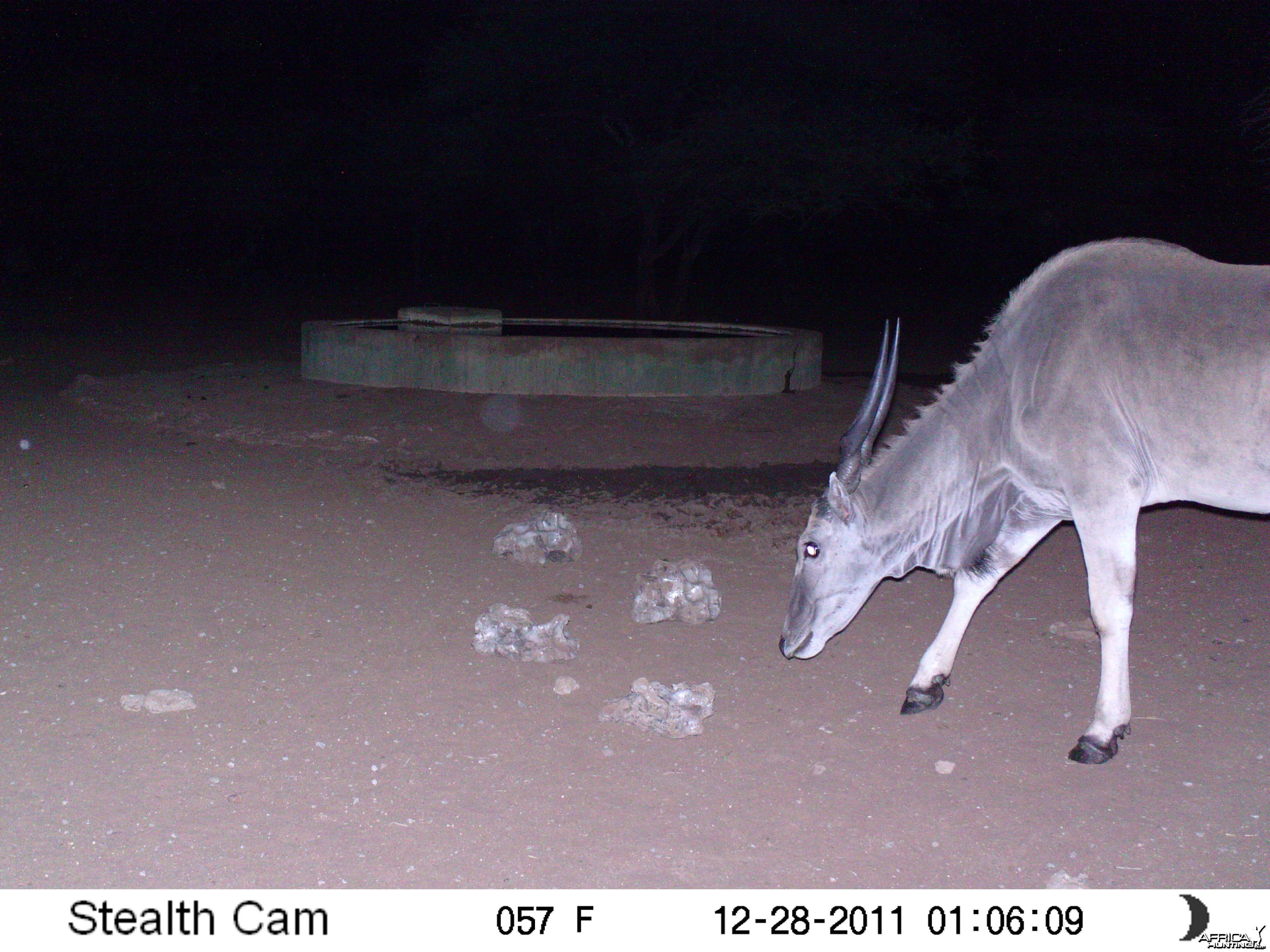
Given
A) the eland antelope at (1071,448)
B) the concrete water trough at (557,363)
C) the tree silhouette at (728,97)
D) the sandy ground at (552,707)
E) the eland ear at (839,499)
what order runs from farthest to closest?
the tree silhouette at (728,97), the concrete water trough at (557,363), the eland ear at (839,499), the eland antelope at (1071,448), the sandy ground at (552,707)

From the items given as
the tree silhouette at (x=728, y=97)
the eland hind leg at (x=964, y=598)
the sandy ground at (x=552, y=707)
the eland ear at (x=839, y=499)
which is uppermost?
the tree silhouette at (x=728, y=97)

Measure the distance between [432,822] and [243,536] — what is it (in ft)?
12.0

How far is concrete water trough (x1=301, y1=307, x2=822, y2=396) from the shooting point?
40.2 feet

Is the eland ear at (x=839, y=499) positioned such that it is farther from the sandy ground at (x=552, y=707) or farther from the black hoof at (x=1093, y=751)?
the black hoof at (x=1093, y=751)

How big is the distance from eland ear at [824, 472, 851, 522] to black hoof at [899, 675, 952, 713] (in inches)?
31.3

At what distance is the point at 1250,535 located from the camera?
8.03 m

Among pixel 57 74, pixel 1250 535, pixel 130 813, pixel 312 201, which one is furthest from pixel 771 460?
pixel 312 201

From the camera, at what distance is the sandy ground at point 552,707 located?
3789 mm

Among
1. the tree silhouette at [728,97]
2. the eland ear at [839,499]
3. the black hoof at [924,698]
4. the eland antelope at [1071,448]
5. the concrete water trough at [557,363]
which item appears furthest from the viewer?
the tree silhouette at [728,97]

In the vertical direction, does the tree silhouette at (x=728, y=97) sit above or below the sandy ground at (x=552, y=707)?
above

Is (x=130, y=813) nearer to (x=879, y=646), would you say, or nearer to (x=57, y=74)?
(x=879, y=646)

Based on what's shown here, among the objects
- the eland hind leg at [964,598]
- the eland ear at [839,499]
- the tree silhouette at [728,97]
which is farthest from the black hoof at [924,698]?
the tree silhouette at [728,97]

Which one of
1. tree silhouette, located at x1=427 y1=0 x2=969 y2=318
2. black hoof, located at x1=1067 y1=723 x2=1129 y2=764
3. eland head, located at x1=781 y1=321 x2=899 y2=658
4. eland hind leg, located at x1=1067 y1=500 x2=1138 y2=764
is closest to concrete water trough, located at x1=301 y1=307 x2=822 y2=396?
tree silhouette, located at x1=427 y1=0 x2=969 y2=318

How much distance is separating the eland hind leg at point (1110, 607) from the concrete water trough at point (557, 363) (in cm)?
796
